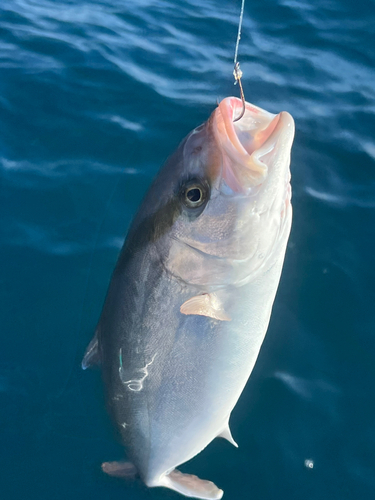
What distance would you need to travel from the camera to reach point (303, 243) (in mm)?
3812

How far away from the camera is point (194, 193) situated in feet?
7.07

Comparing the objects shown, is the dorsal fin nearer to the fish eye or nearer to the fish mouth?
the fish eye

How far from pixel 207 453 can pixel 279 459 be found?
18.1 inches

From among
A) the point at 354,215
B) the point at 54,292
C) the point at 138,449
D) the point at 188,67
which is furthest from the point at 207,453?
the point at 188,67

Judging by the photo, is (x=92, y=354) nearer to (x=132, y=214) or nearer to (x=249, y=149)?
(x=249, y=149)

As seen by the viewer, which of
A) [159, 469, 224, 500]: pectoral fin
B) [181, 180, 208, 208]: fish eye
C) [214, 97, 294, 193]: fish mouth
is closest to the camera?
[214, 97, 294, 193]: fish mouth

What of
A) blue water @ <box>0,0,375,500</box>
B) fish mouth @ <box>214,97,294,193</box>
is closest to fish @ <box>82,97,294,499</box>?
fish mouth @ <box>214,97,294,193</box>

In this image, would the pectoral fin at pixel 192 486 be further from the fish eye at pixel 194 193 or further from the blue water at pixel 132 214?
the fish eye at pixel 194 193

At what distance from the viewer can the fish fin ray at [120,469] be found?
2.78m

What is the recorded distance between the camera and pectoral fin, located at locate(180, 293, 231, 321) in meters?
2.16

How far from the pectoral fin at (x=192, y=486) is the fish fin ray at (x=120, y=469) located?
8.0 inches

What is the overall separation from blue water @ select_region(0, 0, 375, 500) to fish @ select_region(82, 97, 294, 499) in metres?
0.48

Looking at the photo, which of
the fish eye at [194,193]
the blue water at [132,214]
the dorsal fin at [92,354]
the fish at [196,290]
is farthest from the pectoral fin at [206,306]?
the blue water at [132,214]

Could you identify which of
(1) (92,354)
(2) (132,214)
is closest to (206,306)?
(1) (92,354)
